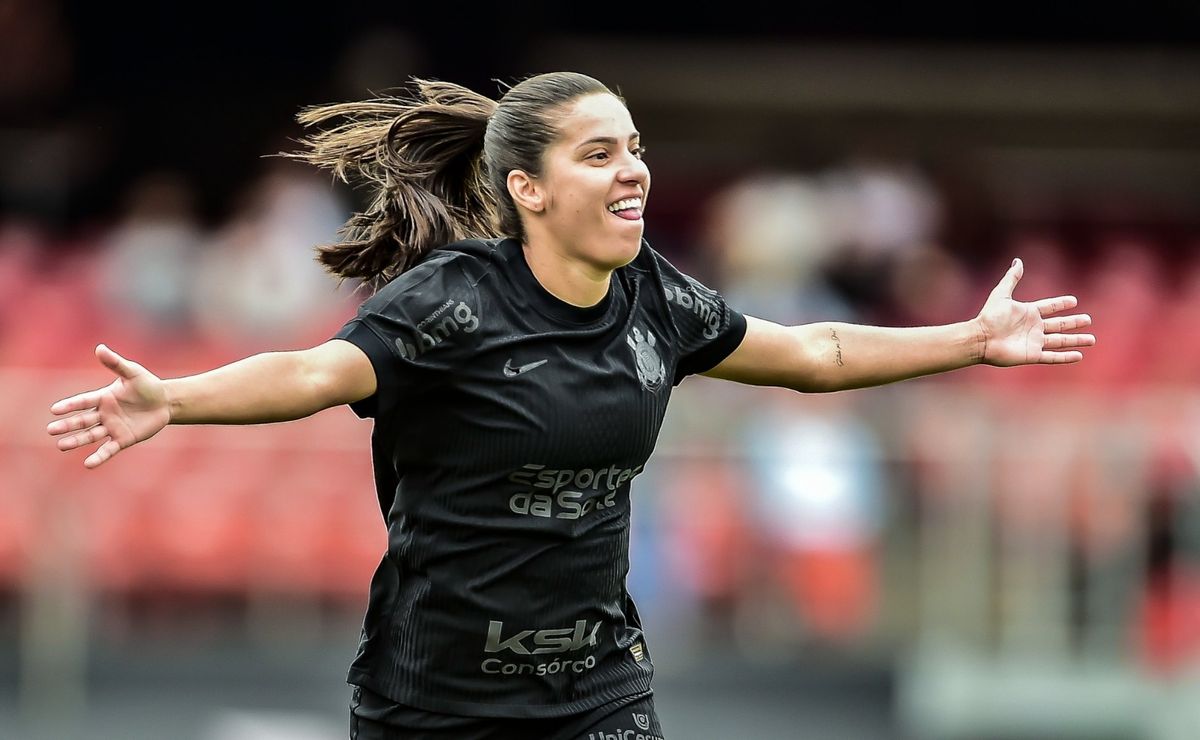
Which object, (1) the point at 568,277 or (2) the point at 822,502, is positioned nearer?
(1) the point at 568,277

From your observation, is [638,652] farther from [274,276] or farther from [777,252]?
[777,252]

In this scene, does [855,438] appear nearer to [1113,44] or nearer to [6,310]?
[6,310]

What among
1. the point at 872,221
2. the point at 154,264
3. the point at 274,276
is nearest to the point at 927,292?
the point at 872,221

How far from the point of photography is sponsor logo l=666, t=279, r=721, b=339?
426 centimetres

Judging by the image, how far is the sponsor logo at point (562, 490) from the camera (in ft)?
13.0

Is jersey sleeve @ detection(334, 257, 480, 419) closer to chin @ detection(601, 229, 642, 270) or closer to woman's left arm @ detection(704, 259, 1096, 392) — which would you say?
chin @ detection(601, 229, 642, 270)

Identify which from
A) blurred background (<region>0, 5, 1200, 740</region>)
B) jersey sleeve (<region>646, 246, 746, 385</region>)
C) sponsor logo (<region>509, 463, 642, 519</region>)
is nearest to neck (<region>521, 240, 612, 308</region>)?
jersey sleeve (<region>646, 246, 746, 385</region>)

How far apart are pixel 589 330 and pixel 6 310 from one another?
7808mm

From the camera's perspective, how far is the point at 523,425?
3.93 m

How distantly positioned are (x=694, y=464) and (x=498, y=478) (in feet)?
15.6

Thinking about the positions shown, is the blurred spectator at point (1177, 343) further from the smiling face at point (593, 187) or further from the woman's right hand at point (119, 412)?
the woman's right hand at point (119, 412)

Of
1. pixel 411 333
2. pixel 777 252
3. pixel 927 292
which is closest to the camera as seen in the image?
pixel 411 333

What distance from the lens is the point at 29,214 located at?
45.0ft

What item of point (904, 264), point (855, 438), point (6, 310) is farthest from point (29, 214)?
point (855, 438)
